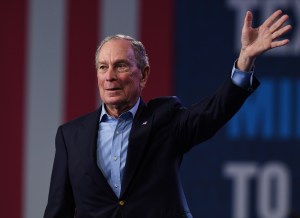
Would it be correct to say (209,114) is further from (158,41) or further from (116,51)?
(158,41)

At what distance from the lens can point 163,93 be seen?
3.83 metres

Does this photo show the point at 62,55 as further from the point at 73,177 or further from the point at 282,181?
the point at 73,177

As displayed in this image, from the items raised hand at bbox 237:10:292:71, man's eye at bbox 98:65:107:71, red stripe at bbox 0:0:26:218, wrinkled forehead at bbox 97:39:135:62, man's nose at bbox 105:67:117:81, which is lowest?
red stripe at bbox 0:0:26:218

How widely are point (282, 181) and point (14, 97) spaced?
1603 mm

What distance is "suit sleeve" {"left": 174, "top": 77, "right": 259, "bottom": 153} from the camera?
66.2 inches

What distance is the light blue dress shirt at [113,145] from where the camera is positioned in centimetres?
183

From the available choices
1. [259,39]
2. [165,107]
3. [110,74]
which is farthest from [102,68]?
[259,39]

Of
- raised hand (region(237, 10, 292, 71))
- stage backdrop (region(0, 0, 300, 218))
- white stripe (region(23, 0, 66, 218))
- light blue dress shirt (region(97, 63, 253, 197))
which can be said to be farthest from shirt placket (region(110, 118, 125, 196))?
white stripe (region(23, 0, 66, 218))

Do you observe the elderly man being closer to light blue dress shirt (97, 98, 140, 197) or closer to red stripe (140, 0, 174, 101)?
light blue dress shirt (97, 98, 140, 197)

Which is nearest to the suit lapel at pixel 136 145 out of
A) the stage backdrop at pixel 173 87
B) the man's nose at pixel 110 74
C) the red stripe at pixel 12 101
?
the man's nose at pixel 110 74

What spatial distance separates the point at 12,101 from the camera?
152 inches

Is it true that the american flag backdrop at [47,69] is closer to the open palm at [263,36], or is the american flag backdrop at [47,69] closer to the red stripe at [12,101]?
the red stripe at [12,101]

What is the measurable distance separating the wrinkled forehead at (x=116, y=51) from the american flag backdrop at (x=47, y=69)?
1.91 meters

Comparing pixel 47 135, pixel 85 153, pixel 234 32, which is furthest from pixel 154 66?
pixel 85 153
